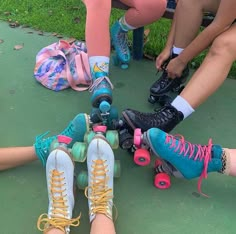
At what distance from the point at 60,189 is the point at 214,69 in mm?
832

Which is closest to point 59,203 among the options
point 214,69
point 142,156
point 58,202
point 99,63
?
point 58,202

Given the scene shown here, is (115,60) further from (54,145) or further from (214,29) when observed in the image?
(54,145)

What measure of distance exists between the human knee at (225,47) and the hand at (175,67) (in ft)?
0.87

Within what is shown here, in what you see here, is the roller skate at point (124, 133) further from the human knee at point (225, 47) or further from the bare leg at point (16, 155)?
the human knee at point (225, 47)

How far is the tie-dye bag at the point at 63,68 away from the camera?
235 centimetres

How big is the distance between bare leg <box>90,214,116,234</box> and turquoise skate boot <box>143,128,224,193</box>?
13.3 inches

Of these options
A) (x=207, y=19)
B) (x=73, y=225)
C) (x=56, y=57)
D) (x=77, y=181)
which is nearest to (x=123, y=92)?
(x=56, y=57)

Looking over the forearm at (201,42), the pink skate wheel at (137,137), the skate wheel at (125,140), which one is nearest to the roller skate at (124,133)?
the skate wheel at (125,140)

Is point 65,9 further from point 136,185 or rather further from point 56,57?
point 136,185

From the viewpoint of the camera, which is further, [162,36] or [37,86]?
[162,36]

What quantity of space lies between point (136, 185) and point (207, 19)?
2.98 ft

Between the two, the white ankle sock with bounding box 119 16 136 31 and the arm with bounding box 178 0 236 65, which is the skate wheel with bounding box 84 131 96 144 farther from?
the white ankle sock with bounding box 119 16 136 31

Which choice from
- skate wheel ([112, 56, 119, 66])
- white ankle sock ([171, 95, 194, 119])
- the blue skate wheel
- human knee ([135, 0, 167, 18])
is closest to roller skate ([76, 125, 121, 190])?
the blue skate wheel

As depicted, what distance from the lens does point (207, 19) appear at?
2105mm
